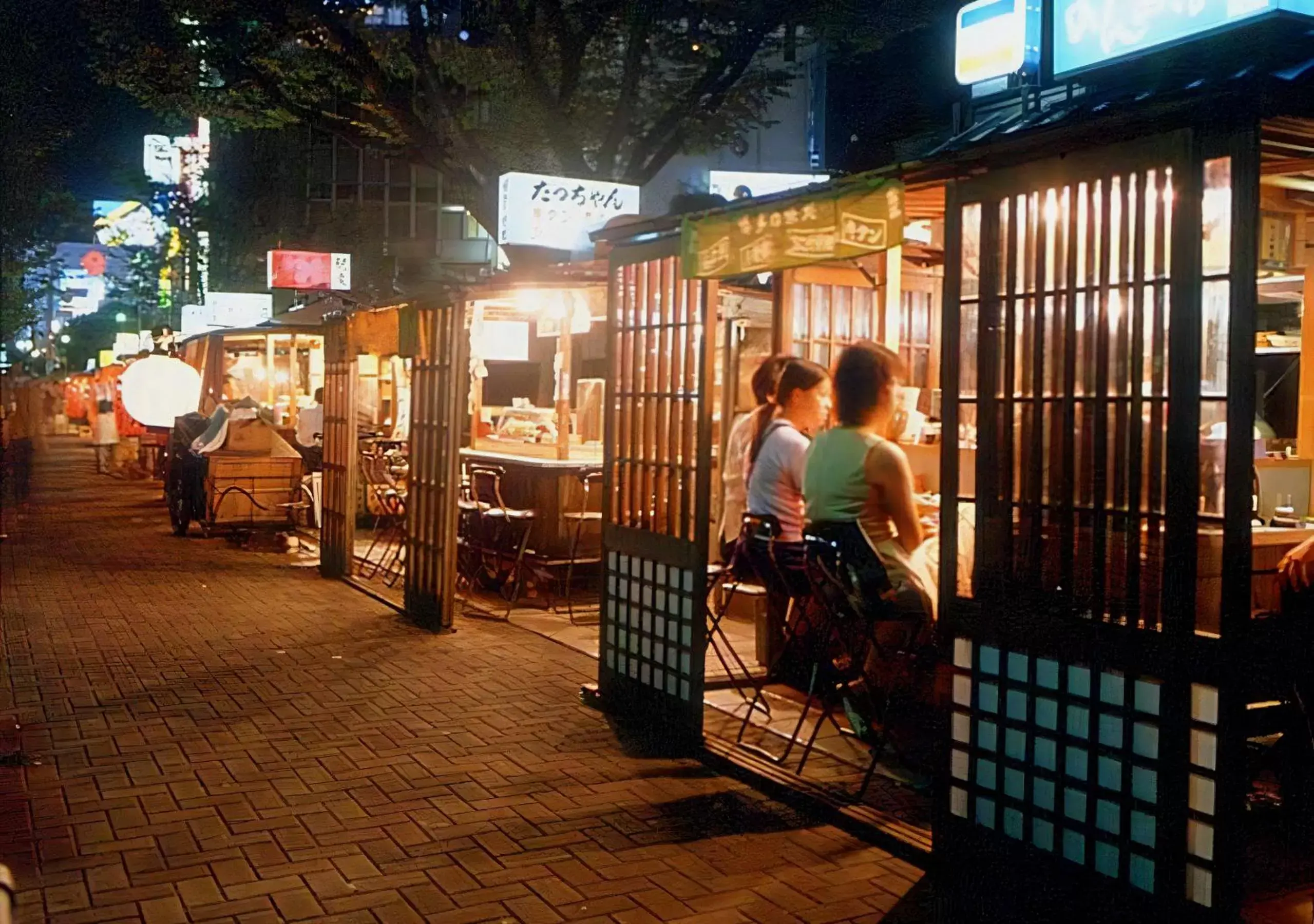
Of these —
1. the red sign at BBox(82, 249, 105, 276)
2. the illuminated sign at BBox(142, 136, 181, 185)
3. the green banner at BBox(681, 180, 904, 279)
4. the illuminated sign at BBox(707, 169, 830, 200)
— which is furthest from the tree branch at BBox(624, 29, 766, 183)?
the red sign at BBox(82, 249, 105, 276)

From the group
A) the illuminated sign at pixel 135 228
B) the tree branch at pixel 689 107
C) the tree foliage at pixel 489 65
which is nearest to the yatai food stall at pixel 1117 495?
the tree branch at pixel 689 107

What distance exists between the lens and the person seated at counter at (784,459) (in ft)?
24.1

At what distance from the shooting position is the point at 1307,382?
8.48 m

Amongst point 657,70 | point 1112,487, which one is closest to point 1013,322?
point 1112,487

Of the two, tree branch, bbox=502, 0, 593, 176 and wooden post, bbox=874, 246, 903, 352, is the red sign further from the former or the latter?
wooden post, bbox=874, 246, 903, 352

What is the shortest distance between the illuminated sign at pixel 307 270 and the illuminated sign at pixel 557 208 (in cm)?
1294

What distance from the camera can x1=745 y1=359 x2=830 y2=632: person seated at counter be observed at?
7355mm

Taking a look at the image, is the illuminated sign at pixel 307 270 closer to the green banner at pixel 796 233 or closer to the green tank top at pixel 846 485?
the green banner at pixel 796 233

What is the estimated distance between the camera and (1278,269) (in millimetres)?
7961

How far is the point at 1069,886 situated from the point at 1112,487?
1.71 metres

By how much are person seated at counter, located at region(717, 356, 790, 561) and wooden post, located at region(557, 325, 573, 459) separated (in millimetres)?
3905

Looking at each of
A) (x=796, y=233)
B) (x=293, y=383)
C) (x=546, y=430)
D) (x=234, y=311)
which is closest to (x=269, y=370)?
(x=293, y=383)

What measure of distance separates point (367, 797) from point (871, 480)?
3.35m

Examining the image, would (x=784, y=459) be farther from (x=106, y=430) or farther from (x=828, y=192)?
(x=106, y=430)
